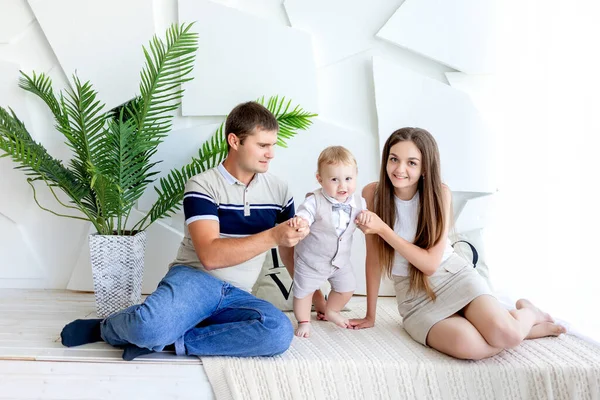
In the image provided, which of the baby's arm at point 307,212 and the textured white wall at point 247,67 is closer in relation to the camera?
the baby's arm at point 307,212

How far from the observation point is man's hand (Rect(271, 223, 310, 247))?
2029 mm

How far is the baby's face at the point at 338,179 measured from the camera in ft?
6.97

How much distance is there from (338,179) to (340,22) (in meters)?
1.23

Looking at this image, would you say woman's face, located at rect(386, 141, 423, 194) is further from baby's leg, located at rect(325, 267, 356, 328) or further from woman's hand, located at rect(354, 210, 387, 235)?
baby's leg, located at rect(325, 267, 356, 328)

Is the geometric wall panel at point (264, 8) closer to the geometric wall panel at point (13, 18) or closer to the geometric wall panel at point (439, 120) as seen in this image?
the geometric wall panel at point (439, 120)

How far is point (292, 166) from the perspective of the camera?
3.08 m

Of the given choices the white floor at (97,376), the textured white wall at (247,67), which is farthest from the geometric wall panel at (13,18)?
the white floor at (97,376)

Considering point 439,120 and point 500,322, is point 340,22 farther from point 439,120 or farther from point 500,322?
point 500,322

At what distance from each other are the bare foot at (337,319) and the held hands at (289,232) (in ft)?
1.60

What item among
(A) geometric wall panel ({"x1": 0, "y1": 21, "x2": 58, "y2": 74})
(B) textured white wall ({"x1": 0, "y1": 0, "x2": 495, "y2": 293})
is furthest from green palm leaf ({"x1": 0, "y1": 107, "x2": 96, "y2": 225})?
(A) geometric wall panel ({"x1": 0, "y1": 21, "x2": 58, "y2": 74})

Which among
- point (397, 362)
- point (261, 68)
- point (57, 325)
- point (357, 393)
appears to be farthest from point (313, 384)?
point (261, 68)

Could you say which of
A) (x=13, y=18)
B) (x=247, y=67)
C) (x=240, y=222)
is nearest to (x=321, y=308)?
(x=240, y=222)

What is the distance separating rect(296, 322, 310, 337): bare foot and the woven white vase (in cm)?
86

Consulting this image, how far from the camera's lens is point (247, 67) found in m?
3.01
